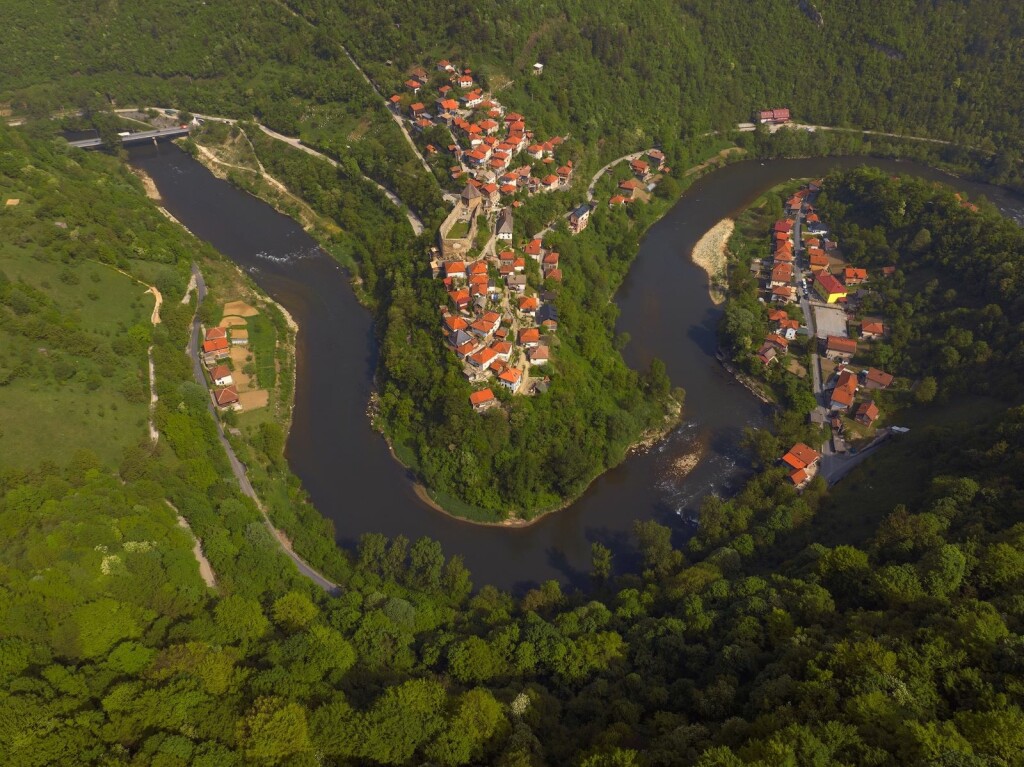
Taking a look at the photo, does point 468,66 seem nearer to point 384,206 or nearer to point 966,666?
point 384,206

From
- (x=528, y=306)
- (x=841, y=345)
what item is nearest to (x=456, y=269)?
(x=528, y=306)

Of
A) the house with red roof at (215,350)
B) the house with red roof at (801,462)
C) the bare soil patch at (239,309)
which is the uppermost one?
the bare soil patch at (239,309)

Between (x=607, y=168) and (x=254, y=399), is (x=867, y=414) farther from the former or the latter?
(x=254, y=399)

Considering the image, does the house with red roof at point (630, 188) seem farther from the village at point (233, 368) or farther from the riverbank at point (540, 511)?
the village at point (233, 368)

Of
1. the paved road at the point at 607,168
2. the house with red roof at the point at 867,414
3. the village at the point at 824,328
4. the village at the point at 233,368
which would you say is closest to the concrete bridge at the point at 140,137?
the village at the point at 233,368

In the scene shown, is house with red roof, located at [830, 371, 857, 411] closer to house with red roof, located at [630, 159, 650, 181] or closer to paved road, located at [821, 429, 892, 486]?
paved road, located at [821, 429, 892, 486]
